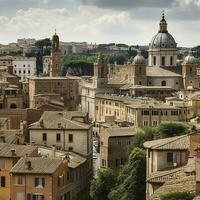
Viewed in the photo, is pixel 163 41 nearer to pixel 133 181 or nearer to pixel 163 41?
pixel 163 41

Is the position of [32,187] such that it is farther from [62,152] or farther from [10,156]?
[62,152]

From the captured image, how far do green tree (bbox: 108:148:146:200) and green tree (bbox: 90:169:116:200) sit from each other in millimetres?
1305

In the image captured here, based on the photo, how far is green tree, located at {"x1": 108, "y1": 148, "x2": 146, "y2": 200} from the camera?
3419cm

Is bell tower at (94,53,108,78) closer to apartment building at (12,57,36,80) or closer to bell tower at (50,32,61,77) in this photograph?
bell tower at (50,32,61,77)

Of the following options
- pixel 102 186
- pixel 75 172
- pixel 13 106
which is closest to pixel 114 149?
pixel 75 172

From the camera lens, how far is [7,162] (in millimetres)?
37656

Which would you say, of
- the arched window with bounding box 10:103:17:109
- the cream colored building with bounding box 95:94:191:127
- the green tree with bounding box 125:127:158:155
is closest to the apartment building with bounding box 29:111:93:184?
the green tree with bounding box 125:127:158:155

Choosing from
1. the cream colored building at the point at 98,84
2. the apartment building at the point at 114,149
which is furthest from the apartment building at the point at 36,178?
the cream colored building at the point at 98,84

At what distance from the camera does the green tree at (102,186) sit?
3803cm

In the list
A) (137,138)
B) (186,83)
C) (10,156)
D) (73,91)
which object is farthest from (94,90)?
(10,156)

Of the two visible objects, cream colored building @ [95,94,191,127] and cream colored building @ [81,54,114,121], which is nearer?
cream colored building @ [95,94,191,127]

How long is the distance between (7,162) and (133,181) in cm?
736

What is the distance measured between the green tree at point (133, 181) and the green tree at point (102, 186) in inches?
51.4

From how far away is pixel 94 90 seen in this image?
8306cm
